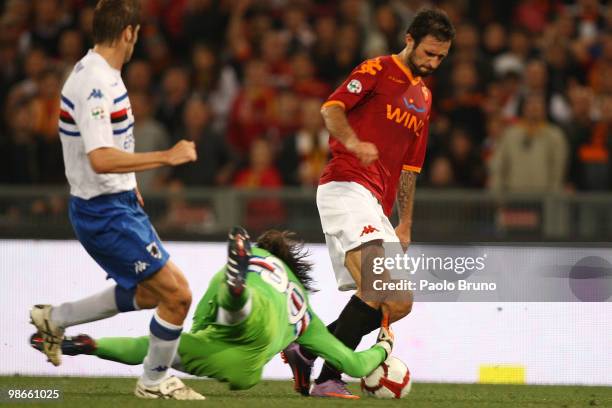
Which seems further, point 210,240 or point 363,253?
point 210,240

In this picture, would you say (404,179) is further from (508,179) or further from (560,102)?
(560,102)

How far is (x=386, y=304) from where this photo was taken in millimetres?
7434

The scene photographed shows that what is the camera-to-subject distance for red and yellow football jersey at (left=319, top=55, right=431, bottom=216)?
A: 7.58 meters

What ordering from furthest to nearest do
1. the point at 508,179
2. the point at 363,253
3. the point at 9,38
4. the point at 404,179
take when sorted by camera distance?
the point at 9,38, the point at 508,179, the point at 404,179, the point at 363,253

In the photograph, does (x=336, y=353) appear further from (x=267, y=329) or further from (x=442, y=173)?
(x=442, y=173)

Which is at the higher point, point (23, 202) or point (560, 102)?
point (560, 102)

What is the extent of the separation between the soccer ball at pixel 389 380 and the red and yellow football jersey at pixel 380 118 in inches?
40.1

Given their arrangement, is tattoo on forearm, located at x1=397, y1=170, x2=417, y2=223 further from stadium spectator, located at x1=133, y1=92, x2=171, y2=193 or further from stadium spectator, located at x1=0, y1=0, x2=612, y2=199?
stadium spectator, located at x1=133, y1=92, x2=171, y2=193

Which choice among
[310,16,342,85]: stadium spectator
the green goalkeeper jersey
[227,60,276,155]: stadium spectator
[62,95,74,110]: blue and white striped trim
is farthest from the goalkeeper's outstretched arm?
[310,16,342,85]: stadium spectator

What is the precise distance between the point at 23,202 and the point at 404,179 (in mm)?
4137

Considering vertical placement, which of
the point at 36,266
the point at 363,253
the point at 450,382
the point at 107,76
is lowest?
the point at 450,382

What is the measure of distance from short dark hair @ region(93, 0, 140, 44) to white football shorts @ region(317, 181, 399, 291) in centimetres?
170

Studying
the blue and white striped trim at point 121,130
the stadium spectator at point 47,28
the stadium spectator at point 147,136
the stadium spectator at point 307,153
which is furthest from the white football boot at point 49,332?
the stadium spectator at point 47,28

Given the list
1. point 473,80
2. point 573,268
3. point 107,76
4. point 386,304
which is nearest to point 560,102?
point 473,80
